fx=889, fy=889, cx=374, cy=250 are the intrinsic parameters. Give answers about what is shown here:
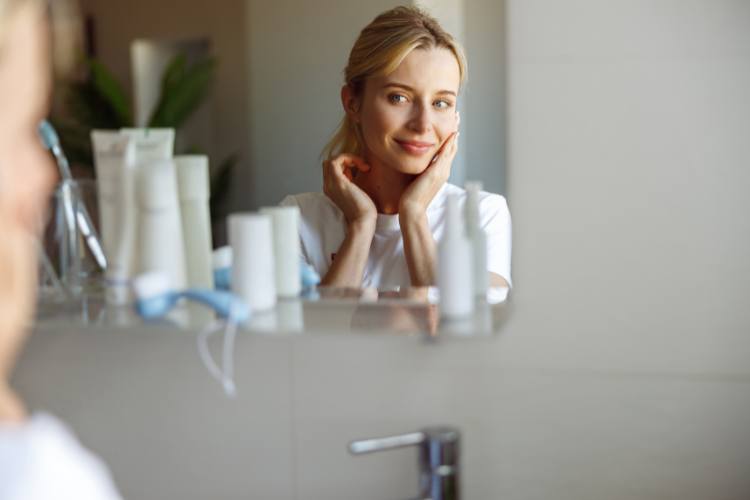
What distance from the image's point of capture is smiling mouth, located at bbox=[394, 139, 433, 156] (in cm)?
119

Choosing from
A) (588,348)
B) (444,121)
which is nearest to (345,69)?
(444,121)

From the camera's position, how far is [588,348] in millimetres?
1046

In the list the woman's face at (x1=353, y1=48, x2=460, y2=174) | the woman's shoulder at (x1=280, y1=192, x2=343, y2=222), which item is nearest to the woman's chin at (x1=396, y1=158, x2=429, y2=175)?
the woman's face at (x1=353, y1=48, x2=460, y2=174)

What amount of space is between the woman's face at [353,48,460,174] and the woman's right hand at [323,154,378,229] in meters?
0.03

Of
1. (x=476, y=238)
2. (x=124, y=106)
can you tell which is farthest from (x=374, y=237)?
(x=124, y=106)

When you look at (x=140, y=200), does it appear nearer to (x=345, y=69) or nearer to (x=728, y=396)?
(x=345, y=69)

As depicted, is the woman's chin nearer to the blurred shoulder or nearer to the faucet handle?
the blurred shoulder

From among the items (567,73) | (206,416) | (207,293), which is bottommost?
(206,416)

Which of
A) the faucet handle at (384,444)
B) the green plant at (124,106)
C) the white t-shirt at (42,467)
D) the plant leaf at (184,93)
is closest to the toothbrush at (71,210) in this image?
the green plant at (124,106)

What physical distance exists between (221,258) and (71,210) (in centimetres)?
25

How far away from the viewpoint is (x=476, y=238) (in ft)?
3.71

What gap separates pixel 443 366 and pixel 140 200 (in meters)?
0.43

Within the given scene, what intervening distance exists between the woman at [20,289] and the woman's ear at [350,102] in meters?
0.50

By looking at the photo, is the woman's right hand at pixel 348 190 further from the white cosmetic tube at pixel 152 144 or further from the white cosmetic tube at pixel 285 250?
the white cosmetic tube at pixel 152 144
